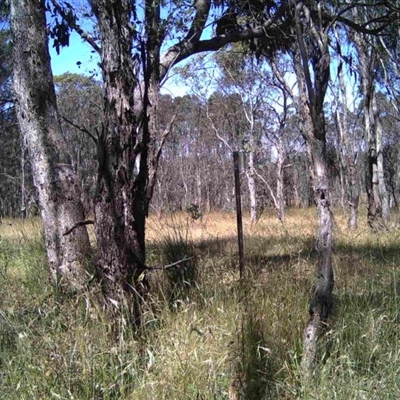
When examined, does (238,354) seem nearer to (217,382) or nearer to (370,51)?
(217,382)

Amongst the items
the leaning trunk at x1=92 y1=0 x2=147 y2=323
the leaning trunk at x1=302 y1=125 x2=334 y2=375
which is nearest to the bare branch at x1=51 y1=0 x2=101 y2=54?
the leaning trunk at x1=92 y1=0 x2=147 y2=323

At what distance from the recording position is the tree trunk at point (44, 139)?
4.41 m

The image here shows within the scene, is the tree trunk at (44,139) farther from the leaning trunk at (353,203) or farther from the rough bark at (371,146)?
the leaning trunk at (353,203)

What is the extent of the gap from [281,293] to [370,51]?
10.8 m

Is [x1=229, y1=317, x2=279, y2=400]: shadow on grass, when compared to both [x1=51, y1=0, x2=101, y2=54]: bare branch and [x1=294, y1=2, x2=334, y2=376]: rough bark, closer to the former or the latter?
[x1=294, y1=2, x2=334, y2=376]: rough bark

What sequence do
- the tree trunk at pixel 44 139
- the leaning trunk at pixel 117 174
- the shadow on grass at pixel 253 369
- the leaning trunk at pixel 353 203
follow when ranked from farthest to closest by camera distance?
1. the leaning trunk at pixel 353 203
2. the tree trunk at pixel 44 139
3. the leaning trunk at pixel 117 174
4. the shadow on grass at pixel 253 369

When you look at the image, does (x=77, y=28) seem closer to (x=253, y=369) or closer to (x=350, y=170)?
(x=253, y=369)

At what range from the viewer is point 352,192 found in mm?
13680

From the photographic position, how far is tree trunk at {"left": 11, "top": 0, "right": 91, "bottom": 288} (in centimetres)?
441

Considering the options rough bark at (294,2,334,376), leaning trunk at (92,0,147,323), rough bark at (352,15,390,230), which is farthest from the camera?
rough bark at (352,15,390,230)

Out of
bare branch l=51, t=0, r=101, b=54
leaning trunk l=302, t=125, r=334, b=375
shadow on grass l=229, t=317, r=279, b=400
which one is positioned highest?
bare branch l=51, t=0, r=101, b=54

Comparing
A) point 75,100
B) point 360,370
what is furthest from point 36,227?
point 75,100

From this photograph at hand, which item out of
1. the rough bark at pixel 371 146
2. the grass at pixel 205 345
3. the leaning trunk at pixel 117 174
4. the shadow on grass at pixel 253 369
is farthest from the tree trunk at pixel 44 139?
the rough bark at pixel 371 146

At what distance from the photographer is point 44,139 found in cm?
451
